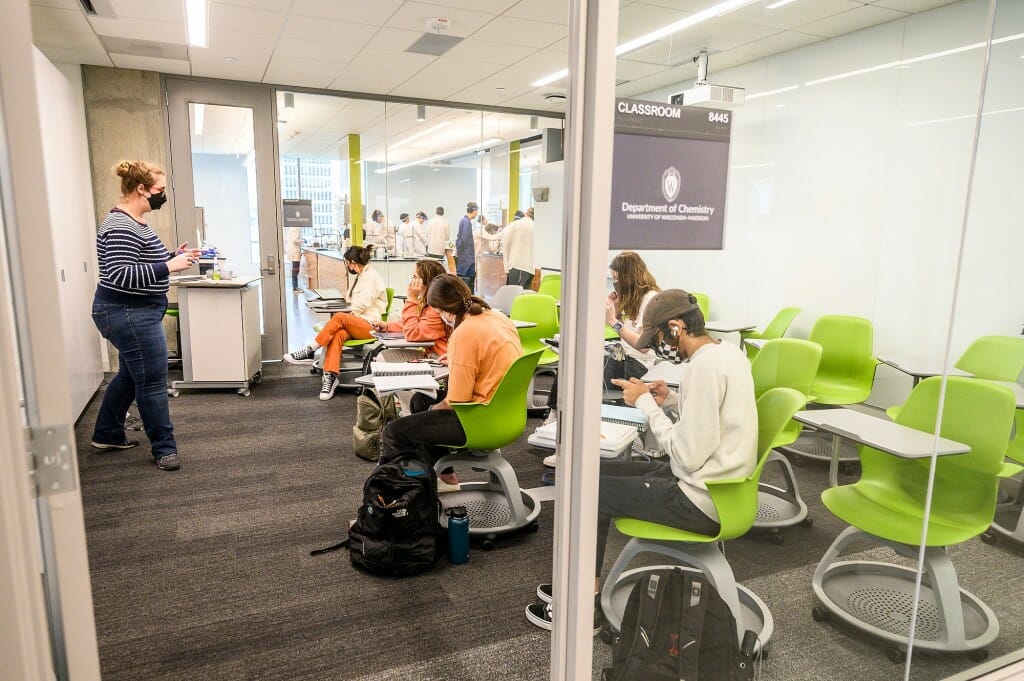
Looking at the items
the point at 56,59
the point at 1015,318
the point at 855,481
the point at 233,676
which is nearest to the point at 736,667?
the point at 855,481

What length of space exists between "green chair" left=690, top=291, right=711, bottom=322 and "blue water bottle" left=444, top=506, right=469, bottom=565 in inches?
65.9

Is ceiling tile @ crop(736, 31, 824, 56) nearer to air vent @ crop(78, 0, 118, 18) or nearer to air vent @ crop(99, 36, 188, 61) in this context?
air vent @ crop(78, 0, 118, 18)

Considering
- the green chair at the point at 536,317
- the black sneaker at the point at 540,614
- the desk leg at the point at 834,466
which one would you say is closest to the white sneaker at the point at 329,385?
the green chair at the point at 536,317

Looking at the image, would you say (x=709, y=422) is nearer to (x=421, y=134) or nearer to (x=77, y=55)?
(x=77, y=55)

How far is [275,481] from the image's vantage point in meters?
3.89

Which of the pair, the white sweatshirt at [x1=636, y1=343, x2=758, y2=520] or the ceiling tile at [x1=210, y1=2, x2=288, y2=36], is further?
the ceiling tile at [x1=210, y1=2, x2=288, y2=36]

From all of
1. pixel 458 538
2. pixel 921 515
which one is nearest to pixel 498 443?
pixel 458 538

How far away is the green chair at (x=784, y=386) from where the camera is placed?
1820 mm

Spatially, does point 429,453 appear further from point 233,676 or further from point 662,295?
point 662,295

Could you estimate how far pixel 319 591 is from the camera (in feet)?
8.95

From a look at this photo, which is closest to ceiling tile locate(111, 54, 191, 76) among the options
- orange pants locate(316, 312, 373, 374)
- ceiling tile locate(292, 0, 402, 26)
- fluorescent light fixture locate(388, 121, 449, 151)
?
ceiling tile locate(292, 0, 402, 26)

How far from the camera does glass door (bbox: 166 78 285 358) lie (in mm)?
6504

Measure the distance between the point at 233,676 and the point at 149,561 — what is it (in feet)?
3.36

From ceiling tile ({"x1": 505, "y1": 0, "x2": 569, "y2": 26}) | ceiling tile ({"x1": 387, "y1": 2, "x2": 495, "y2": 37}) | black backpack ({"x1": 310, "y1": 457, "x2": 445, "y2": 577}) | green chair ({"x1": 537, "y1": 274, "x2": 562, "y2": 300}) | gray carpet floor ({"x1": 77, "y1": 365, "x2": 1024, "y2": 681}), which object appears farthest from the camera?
green chair ({"x1": 537, "y1": 274, "x2": 562, "y2": 300})
